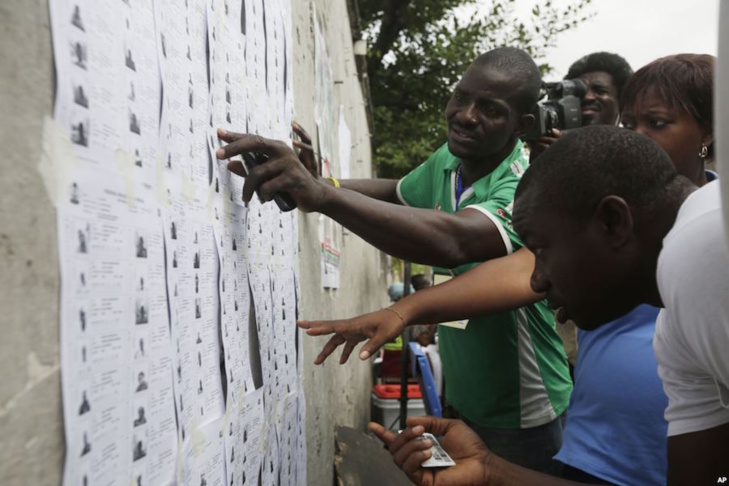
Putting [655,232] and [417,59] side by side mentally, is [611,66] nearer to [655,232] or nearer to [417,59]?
[655,232]

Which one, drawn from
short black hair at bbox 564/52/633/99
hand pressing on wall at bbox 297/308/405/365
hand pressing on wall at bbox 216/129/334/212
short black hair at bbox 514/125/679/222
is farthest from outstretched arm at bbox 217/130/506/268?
short black hair at bbox 564/52/633/99

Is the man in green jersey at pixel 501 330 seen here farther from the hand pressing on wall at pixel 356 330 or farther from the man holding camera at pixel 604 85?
the man holding camera at pixel 604 85

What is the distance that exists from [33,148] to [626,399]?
130cm

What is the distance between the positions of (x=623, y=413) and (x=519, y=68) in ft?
3.48

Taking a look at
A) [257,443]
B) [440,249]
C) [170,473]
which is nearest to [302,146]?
[440,249]

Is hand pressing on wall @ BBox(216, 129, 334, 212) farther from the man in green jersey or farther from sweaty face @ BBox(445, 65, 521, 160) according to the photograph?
sweaty face @ BBox(445, 65, 521, 160)

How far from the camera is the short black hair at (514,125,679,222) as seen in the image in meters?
1.12

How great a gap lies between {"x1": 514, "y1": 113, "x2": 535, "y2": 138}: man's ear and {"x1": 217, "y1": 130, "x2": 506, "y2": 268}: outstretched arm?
523mm

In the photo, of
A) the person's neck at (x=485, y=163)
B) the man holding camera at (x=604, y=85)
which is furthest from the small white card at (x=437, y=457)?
the man holding camera at (x=604, y=85)

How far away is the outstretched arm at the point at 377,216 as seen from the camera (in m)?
1.08

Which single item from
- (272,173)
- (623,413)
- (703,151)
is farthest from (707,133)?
(272,173)

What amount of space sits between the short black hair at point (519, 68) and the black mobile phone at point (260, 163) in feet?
3.30

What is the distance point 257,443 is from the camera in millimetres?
1210

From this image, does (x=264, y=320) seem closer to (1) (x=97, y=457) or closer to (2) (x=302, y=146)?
(2) (x=302, y=146)
